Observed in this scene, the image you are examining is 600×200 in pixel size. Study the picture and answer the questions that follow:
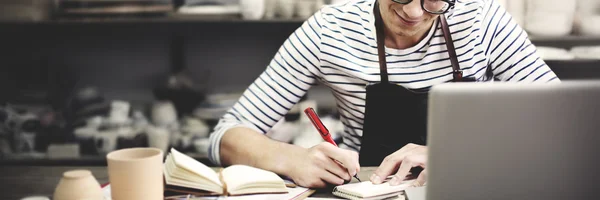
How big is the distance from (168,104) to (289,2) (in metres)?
0.73

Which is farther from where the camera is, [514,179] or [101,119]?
[101,119]

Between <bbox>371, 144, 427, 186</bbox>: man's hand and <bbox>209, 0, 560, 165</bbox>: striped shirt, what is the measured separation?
1.13ft

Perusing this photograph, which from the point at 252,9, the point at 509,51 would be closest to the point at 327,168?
the point at 509,51

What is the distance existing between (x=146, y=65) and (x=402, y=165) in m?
2.00

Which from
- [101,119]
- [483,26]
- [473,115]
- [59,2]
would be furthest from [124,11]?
[473,115]

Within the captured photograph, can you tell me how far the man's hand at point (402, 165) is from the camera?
114cm

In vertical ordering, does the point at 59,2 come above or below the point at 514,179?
above

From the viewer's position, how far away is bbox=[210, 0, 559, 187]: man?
147 centimetres

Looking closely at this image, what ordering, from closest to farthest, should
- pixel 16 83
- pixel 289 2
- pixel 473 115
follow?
pixel 473 115 → pixel 289 2 → pixel 16 83

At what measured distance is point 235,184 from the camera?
1.10 metres

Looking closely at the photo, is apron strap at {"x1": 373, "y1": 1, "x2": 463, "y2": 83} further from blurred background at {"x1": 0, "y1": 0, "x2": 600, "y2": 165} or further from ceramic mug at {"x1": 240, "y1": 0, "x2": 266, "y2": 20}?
ceramic mug at {"x1": 240, "y1": 0, "x2": 266, "y2": 20}

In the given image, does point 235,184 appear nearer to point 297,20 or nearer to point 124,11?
point 297,20

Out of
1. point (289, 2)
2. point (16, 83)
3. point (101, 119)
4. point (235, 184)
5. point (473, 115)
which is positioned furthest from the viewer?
point (16, 83)

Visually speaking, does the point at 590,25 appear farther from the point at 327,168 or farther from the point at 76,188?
the point at 76,188
